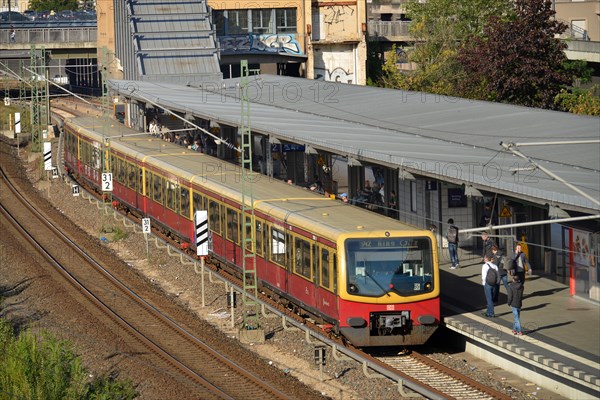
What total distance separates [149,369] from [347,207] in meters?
5.45

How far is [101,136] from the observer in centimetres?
4028

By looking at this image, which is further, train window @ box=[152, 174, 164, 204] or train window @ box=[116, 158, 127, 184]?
train window @ box=[116, 158, 127, 184]

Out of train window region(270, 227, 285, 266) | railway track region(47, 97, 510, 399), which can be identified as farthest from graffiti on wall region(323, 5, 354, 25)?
railway track region(47, 97, 510, 399)

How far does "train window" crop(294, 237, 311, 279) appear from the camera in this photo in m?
21.3

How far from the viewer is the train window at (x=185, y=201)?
2967cm

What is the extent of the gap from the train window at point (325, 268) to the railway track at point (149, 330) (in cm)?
211

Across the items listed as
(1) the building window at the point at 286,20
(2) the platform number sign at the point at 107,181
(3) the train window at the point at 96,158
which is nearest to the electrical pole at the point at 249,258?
(2) the platform number sign at the point at 107,181

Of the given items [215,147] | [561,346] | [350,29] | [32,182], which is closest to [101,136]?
[215,147]

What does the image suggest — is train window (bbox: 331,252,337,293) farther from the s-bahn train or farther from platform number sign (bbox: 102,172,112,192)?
platform number sign (bbox: 102,172,112,192)

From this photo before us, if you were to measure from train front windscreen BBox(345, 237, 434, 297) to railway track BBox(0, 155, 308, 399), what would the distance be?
7.98 feet

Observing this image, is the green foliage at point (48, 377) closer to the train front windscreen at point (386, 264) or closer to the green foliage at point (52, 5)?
the train front windscreen at point (386, 264)

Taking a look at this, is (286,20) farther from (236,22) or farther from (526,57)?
(526,57)

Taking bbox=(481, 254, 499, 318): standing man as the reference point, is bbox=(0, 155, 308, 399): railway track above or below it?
below

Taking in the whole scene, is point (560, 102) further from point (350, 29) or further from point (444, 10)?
point (350, 29)
